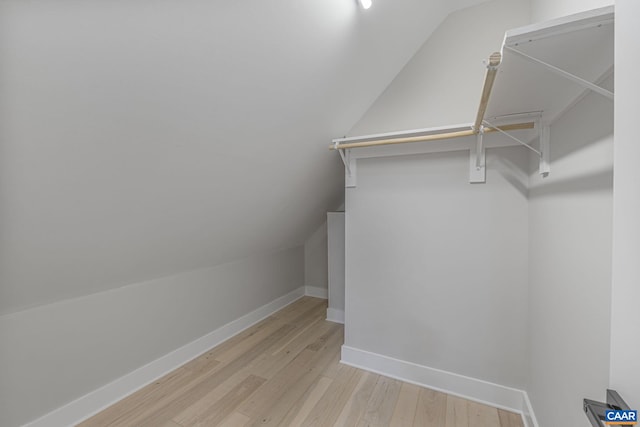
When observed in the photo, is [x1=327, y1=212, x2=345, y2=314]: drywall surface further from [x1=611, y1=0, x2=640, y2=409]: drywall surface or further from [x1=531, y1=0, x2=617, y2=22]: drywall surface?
[x1=611, y1=0, x2=640, y2=409]: drywall surface

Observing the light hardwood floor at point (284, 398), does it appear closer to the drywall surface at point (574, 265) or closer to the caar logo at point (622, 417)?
the drywall surface at point (574, 265)

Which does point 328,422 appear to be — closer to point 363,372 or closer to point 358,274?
point 363,372

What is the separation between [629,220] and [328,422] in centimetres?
166

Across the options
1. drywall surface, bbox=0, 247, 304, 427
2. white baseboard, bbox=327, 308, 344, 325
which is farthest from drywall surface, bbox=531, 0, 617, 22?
white baseboard, bbox=327, 308, 344, 325

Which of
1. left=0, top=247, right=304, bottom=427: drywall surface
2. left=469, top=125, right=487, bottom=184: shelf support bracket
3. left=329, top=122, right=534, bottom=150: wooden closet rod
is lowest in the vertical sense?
left=0, top=247, right=304, bottom=427: drywall surface

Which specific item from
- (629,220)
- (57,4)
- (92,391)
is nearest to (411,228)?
(629,220)

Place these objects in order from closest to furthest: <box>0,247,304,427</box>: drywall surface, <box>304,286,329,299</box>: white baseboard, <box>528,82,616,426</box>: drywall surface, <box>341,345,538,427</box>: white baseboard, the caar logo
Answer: the caar logo < <box>528,82,616,426</box>: drywall surface < <box>0,247,304,427</box>: drywall surface < <box>341,345,538,427</box>: white baseboard < <box>304,286,329,299</box>: white baseboard

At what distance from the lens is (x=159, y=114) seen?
106 centimetres

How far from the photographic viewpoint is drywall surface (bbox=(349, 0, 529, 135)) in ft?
5.54

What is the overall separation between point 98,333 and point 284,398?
1.19 metres

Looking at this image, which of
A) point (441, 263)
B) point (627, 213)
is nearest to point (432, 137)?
point (441, 263)

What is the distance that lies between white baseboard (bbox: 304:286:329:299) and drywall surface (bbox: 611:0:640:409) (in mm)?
3186

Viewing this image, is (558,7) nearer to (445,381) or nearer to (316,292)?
(445,381)

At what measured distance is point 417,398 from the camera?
171cm
